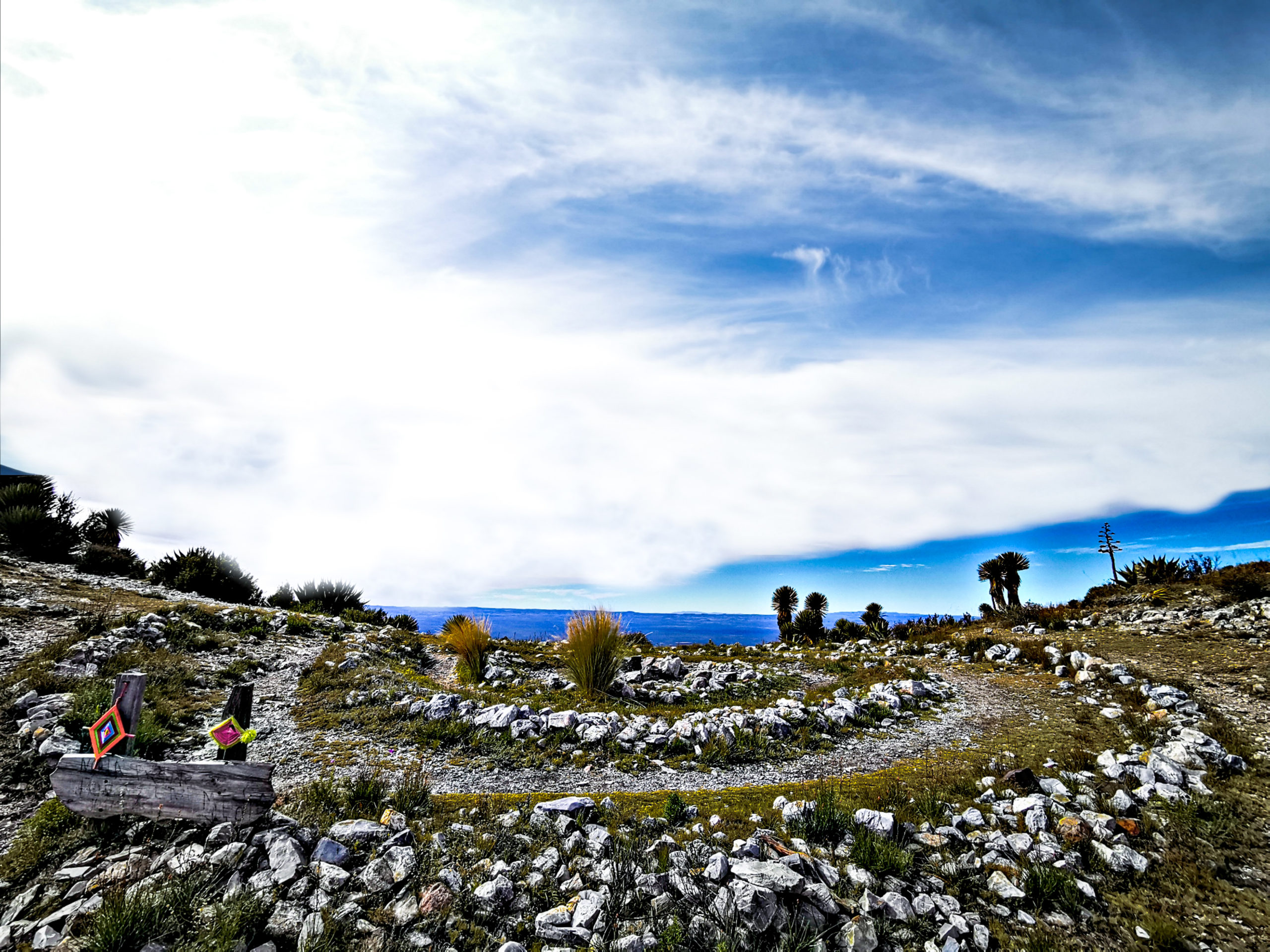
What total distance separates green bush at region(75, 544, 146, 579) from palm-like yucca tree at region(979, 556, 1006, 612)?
35.8 metres

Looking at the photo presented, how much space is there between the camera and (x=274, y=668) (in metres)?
12.6

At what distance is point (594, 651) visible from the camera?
12367 millimetres

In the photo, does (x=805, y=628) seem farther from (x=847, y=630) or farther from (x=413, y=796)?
(x=413, y=796)

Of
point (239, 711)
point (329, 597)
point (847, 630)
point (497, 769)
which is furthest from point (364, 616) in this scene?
point (847, 630)

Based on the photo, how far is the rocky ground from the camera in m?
4.41

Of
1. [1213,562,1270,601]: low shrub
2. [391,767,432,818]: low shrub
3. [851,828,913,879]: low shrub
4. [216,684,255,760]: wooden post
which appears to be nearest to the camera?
[851,828,913,879]: low shrub

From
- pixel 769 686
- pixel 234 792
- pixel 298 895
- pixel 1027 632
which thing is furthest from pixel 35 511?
pixel 1027 632

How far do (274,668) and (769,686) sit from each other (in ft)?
38.9

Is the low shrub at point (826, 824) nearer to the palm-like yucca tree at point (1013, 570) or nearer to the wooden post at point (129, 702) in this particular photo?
the wooden post at point (129, 702)

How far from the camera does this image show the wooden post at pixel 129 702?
218 inches

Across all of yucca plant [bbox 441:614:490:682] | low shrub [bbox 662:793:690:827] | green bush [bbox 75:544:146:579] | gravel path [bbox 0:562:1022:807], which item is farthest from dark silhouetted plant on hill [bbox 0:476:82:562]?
low shrub [bbox 662:793:690:827]

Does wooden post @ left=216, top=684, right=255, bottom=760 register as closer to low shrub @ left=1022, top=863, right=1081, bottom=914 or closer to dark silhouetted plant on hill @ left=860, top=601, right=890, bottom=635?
low shrub @ left=1022, top=863, right=1081, bottom=914

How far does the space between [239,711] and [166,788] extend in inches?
31.4

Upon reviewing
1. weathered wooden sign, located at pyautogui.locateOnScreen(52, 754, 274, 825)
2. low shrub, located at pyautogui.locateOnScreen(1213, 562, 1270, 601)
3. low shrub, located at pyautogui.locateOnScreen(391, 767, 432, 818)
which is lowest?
low shrub, located at pyautogui.locateOnScreen(391, 767, 432, 818)
